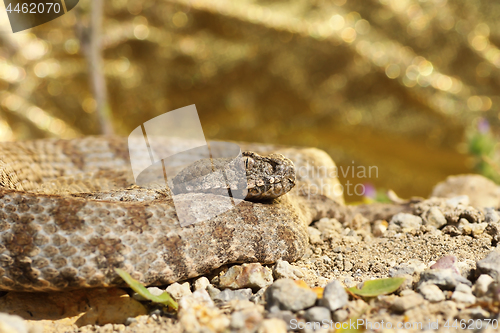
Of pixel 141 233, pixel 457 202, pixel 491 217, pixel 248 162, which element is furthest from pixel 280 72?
pixel 141 233

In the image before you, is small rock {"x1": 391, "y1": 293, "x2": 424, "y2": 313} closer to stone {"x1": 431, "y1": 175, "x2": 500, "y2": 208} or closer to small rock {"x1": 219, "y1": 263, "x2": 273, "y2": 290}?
small rock {"x1": 219, "y1": 263, "x2": 273, "y2": 290}

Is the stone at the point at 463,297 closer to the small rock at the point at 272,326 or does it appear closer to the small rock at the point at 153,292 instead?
the small rock at the point at 272,326

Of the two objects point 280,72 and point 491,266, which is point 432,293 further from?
point 280,72

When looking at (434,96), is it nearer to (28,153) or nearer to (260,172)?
(260,172)

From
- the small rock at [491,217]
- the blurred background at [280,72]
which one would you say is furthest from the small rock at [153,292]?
the blurred background at [280,72]

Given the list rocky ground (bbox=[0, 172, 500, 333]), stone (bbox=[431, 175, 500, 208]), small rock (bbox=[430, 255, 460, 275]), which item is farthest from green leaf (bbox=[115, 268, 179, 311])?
stone (bbox=[431, 175, 500, 208])

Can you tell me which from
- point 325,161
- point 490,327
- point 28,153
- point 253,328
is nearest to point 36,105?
point 28,153
